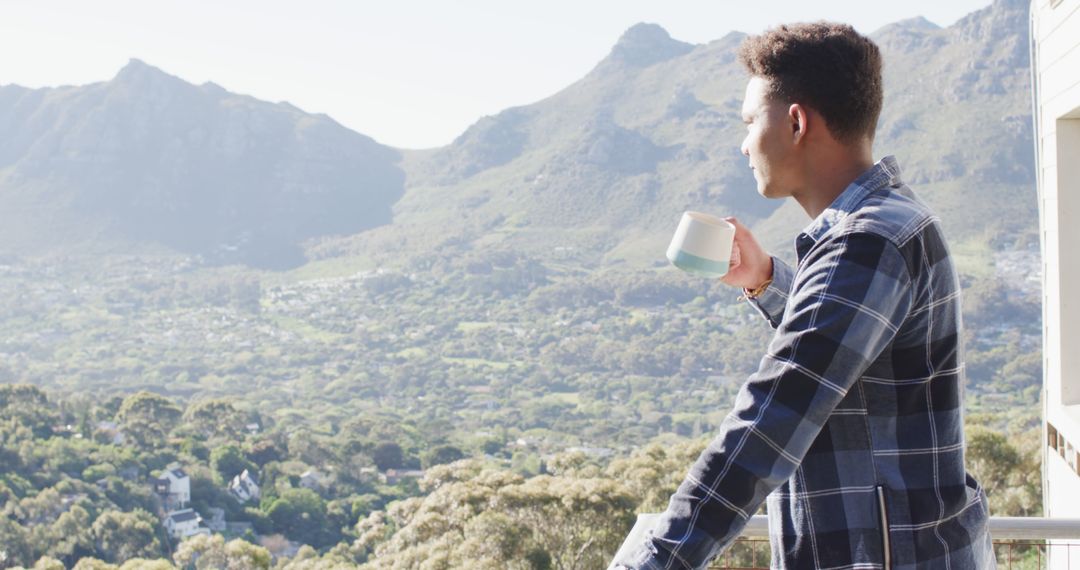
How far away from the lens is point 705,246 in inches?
48.5

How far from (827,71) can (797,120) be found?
50 mm

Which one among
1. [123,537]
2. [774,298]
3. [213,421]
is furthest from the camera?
[213,421]

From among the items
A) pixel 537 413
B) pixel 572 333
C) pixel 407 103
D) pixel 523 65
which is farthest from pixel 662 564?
pixel 407 103

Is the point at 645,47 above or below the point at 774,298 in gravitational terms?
above

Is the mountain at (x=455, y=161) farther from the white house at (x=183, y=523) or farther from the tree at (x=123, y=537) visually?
the tree at (x=123, y=537)

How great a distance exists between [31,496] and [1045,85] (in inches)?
933

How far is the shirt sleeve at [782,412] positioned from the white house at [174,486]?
91.2 ft

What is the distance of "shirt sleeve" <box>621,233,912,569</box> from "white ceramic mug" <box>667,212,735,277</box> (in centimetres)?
36

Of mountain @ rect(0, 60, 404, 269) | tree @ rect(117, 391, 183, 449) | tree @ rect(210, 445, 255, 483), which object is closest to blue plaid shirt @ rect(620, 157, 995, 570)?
tree @ rect(210, 445, 255, 483)

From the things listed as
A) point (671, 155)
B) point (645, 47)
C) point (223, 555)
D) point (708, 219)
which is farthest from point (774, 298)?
point (645, 47)

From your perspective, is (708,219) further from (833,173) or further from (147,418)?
(147,418)

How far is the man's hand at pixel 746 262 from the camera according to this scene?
1.31 meters

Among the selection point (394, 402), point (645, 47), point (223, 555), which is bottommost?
point (394, 402)

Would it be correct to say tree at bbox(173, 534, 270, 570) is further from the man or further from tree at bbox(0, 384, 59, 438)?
tree at bbox(0, 384, 59, 438)
